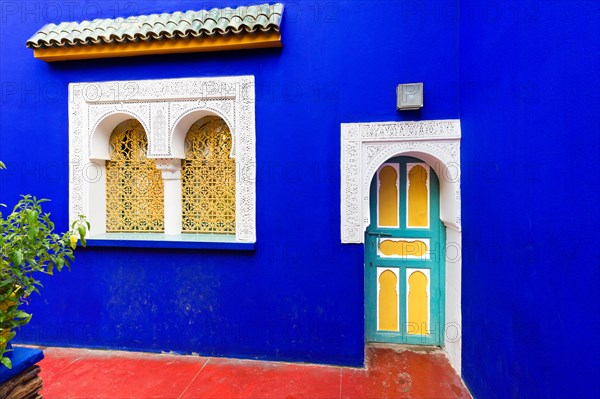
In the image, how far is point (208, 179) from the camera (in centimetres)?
279

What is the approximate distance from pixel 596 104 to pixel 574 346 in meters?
0.89

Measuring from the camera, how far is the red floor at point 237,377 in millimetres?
2182

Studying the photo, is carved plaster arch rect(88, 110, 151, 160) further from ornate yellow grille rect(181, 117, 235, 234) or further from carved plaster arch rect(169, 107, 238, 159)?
ornate yellow grille rect(181, 117, 235, 234)

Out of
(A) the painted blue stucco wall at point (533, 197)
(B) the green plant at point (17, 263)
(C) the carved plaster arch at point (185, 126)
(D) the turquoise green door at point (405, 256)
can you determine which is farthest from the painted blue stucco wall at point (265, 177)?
(B) the green plant at point (17, 263)

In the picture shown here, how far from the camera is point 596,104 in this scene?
1.05 m

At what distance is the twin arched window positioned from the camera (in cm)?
278

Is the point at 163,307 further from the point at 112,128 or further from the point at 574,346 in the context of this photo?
the point at 574,346

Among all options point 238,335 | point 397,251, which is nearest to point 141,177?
point 238,335

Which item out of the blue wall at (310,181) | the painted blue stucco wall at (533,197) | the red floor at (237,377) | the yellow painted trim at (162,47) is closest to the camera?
the painted blue stucco wall at (533,197)

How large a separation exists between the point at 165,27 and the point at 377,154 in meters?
2.00

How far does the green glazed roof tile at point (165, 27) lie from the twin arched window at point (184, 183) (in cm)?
72

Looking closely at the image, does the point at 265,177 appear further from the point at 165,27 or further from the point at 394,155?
the point at 165,27

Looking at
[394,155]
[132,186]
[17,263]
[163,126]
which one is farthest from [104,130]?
[394,155]

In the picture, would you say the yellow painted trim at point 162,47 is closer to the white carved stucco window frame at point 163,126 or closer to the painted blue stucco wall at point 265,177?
the painted blue stucco wall at point 265,177
